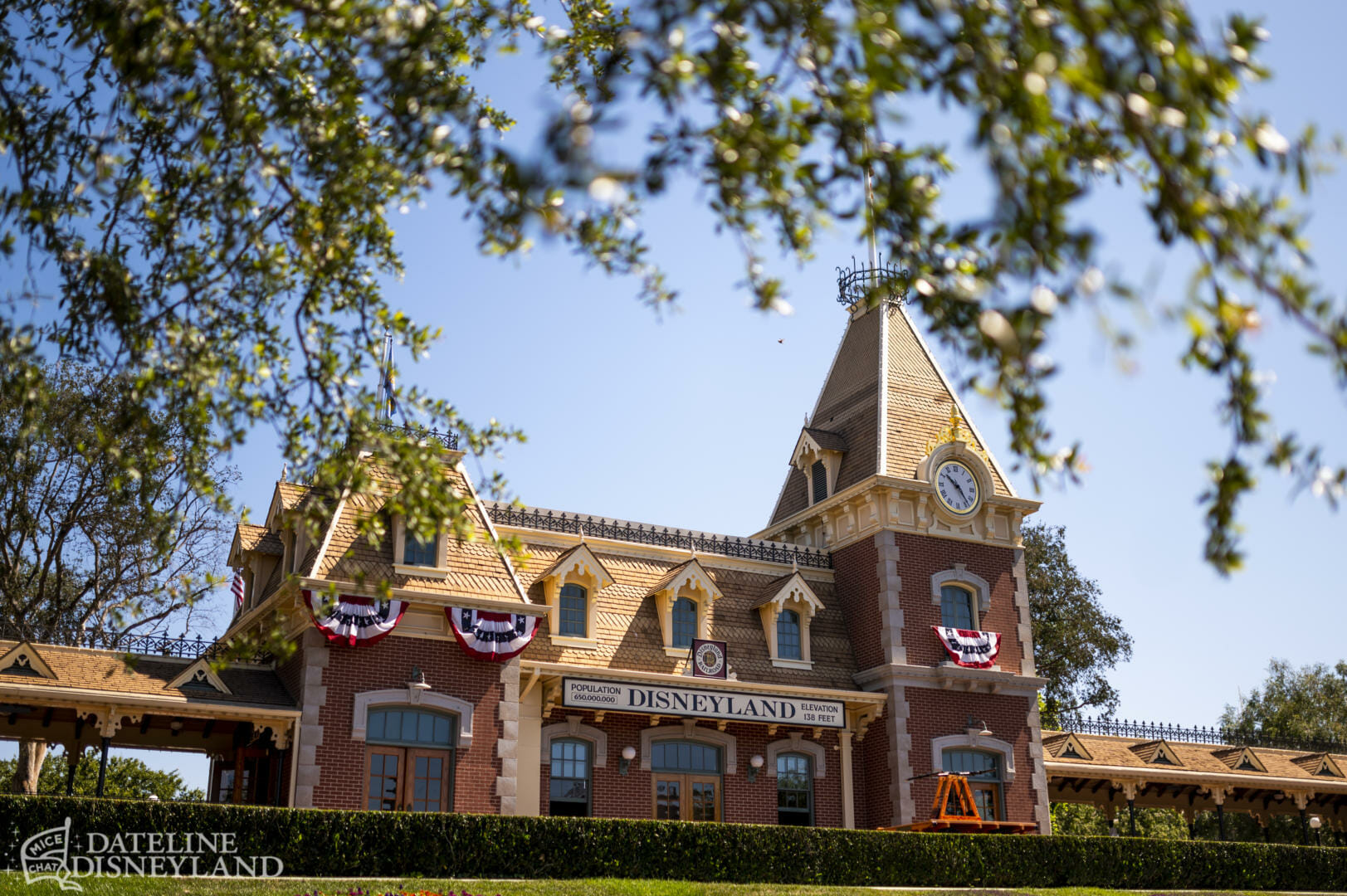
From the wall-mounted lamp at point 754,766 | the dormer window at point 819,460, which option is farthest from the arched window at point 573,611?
the dormer window at point 819,460

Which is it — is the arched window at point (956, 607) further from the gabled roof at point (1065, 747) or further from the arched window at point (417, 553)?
the arched window at point (417, 553)

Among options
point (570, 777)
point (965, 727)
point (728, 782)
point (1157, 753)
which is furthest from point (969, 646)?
point (570, 777)

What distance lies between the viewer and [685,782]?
76.0ft

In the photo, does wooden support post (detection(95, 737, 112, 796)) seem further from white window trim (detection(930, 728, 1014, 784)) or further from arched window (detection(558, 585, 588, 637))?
white window trim (detection(930, 728, 1014, 784))

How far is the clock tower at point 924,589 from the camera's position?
24547mm

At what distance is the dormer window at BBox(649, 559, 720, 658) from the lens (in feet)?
79.0

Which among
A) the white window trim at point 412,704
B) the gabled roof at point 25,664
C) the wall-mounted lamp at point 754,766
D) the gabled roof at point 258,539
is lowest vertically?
the wall-mounted lamp at point 754,766

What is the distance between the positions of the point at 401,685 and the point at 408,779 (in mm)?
1582

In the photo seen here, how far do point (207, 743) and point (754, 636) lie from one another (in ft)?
36.2

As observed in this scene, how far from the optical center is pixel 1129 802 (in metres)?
27.6

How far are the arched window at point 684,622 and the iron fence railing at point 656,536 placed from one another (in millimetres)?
1669

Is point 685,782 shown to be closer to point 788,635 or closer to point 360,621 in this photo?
point 788,635

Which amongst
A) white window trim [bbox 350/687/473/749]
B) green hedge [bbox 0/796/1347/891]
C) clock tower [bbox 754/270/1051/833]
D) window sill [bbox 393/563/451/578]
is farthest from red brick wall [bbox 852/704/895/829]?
window sill [bbox 393/563/451/578]

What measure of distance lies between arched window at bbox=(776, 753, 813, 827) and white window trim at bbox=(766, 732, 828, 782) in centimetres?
11
